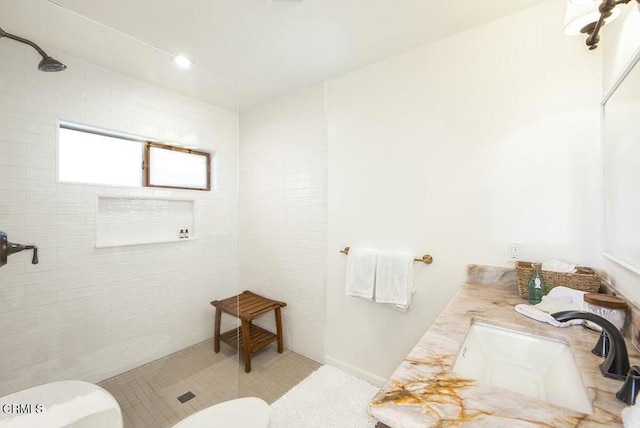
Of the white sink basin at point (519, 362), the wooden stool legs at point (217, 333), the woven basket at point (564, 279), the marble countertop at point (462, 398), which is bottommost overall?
the wooden stool legs at point (217, 333)

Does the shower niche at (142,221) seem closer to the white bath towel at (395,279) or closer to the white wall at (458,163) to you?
the white wall at (458,163)

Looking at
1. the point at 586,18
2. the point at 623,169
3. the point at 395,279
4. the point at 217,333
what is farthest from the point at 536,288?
the point at 217,333

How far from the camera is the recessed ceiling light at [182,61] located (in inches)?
77.2

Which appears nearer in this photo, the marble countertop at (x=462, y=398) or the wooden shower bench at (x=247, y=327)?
the marble countertop at (x=462, y=398)

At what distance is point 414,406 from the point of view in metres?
0.58

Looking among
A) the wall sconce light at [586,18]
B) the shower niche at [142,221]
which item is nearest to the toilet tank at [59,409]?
the shower niche at [142,221]

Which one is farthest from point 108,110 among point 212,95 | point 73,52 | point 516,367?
point 516,367

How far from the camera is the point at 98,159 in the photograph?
1.91 metres

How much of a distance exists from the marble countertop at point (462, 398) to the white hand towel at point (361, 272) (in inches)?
39.7

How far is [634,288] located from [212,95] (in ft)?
9.62

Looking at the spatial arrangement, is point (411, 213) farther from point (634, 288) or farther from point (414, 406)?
point (414, 406)

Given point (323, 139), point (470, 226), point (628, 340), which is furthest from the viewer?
point (323, 139)

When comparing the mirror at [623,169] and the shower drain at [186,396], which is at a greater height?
the mirror at [623,169]

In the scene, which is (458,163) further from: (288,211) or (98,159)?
(98,159)
